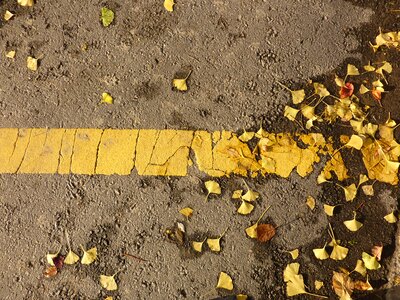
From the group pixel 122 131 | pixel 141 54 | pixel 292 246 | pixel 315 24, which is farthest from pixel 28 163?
pixel 315 24

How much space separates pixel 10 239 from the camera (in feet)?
8.48

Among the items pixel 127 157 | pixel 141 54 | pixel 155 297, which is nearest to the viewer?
pixel 155 297

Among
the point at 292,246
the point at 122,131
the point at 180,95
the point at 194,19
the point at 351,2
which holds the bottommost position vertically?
the point at 292,246

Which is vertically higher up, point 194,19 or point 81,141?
point 194,19

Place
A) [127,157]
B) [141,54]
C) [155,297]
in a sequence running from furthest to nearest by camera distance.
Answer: [141,54] → [127,157] → [155,297]

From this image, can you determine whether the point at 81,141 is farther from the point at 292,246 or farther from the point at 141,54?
the point at 292,246

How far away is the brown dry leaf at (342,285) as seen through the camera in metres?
2.36

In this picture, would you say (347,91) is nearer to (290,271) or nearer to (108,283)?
(290,271)

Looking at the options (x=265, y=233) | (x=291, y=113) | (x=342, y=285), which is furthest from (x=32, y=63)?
(x=342, y=285)

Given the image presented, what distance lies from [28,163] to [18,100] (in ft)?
1.49

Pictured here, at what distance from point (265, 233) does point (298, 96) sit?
91cm

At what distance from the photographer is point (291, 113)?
8.82 ft

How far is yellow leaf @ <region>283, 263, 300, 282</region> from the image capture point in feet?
7.95

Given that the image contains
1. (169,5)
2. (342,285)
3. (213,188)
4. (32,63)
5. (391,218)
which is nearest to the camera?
(342,285)
